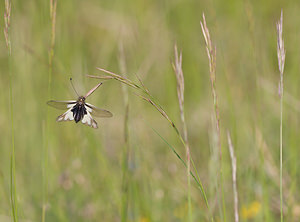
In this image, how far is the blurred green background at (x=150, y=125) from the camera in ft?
5.49

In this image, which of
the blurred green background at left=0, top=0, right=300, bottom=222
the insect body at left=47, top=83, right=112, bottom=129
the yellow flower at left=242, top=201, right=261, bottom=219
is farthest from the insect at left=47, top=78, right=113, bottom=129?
the yellow flower at left=242, top=201, right=261, bottom=219

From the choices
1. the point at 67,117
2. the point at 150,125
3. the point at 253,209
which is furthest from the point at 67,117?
the point at 253,209

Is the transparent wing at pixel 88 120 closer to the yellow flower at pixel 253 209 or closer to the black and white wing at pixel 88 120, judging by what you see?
the black and white wing at pixel 88 120

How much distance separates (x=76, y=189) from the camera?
1849 millimetres

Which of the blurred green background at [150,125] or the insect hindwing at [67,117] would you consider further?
the blurred green background at [150,125]

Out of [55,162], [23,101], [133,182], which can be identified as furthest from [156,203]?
[23,101]

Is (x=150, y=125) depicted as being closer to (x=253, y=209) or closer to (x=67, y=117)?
(x=253, y=209)

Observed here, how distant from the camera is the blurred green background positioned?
5.49 feet

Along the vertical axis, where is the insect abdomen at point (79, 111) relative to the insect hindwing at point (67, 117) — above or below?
above

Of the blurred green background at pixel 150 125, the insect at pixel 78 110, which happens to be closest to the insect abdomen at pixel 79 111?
the insect at pixel 78 110

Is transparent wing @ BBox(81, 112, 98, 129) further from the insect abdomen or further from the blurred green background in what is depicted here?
the blurred green background

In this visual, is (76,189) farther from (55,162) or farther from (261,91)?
(261,91)

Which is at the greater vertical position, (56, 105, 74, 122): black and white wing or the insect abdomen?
the insect abdomen

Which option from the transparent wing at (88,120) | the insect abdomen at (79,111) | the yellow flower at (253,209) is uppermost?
the insect abdomen at (79,111)
